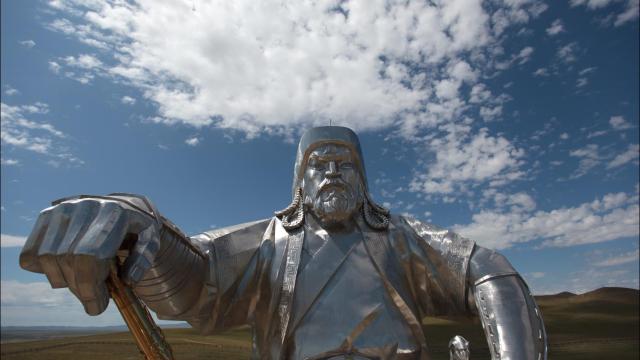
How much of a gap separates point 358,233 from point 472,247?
40.7 inches

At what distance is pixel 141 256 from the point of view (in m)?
2.73

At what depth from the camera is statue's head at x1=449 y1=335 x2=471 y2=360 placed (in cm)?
350

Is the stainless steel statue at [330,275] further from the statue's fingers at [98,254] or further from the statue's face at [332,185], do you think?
the statue's fingers at [98,254]

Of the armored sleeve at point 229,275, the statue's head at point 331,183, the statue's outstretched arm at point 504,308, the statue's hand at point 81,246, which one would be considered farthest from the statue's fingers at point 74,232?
the statue's outstretched arm at point 504,308

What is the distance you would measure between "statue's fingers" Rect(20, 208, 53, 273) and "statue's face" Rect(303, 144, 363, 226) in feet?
7.63

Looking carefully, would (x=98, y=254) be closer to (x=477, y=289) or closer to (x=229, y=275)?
(x=229, y=275)

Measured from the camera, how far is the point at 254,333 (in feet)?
13.8

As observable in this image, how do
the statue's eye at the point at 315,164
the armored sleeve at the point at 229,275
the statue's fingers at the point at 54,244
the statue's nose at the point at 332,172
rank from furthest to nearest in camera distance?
1. the statue's eye at the point at 315,164
2. the statue's nose at the point at 332,172
3. the armored sleeve at the point at 229,275
4. the statue's fingers at the point at 54,244

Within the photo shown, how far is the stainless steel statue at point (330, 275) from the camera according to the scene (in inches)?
134

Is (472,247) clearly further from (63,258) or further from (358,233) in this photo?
(63,258)

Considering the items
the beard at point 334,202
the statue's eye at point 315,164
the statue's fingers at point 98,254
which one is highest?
the statue's eye at point 315,164

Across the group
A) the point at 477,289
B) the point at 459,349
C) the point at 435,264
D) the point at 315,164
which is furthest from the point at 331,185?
the point at 459,349

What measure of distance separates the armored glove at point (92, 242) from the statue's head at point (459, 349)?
238cm

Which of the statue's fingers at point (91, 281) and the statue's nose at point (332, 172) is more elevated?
the statue's nose at point (332, 172)
